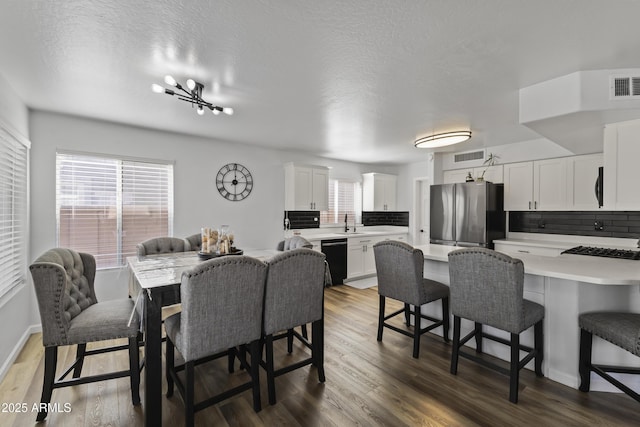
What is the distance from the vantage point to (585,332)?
2055 millimetres

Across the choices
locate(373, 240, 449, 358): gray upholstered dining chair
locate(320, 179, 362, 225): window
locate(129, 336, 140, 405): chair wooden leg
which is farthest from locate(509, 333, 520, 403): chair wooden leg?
locate(320, 179, 362, 225): window

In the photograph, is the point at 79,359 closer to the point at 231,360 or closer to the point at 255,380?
the point at 231,360

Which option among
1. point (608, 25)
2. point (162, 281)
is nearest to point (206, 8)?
point (162, 281)

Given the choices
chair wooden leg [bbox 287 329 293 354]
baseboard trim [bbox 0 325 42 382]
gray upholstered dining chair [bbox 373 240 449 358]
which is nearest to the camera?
baseboard trim [bbox 0 325 42 382]

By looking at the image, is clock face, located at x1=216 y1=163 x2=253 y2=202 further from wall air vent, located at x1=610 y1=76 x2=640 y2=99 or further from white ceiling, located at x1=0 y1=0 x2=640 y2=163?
wall air vent, located at x1=610 y1=76 x2=640 y2=99

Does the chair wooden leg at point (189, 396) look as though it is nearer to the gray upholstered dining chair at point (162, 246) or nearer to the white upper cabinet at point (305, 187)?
the gray upholstered dining chair at point (162, 246)

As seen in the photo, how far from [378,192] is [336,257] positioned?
2.00 meters

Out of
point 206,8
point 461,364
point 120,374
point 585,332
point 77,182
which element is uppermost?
point 206,8

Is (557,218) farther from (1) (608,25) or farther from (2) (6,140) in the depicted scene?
(2) (6,140)

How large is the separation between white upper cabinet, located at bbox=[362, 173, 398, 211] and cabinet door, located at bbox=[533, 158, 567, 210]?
2.72 m

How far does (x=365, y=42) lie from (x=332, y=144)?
2800 mm

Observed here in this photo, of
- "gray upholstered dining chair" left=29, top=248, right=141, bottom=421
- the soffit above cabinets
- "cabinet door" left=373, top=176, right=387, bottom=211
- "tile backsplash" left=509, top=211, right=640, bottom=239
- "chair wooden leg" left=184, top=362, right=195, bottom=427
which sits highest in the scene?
the soffit above cabinets

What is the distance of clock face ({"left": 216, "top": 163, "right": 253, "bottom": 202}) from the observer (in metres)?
4.41

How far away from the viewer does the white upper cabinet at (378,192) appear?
246 inches
